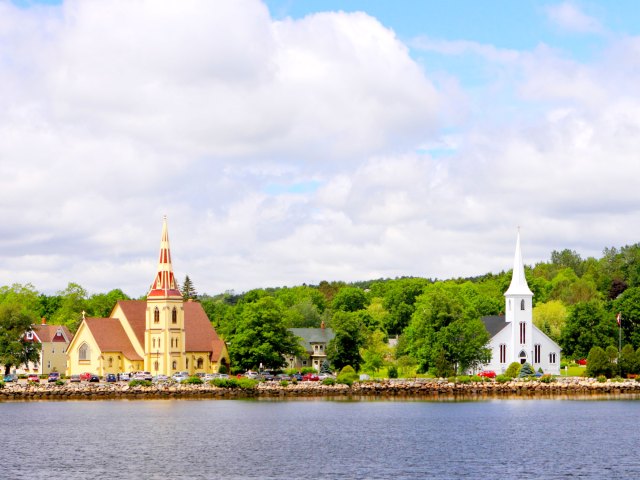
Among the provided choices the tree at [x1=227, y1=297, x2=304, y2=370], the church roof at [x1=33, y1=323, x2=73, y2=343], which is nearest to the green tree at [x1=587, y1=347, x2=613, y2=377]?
the tree at [x1=227, y1=297, x2=304, y2=370]

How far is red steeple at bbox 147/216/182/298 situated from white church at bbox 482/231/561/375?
36579 mm

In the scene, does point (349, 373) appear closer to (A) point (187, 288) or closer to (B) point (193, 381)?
(B) point (193, 381)

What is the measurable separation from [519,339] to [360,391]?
24.6 meters

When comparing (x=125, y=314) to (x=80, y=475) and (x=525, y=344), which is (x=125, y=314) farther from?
(x=80, y=475)

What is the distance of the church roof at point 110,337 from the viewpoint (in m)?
122

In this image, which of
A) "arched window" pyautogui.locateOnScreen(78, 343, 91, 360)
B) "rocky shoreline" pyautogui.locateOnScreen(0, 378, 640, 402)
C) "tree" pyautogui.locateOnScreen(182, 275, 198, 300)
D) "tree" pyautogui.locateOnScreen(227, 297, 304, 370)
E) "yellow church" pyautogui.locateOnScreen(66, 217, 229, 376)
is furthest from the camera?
"tree" pyautogui.locateOnScreen(182, 275, 198, 300)

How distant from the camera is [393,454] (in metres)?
57.3

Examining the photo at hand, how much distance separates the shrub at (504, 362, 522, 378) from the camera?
4454 inches

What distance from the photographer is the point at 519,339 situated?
120188 millimetres

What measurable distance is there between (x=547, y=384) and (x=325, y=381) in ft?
71.6

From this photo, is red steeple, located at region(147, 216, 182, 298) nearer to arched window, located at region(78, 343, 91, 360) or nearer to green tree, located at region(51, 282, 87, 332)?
arched window, located at region(78, 343, 91, 360)

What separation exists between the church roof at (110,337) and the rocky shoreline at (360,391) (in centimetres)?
1655

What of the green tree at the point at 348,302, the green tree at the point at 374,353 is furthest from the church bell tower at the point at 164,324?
the green tree at the point at 348,302

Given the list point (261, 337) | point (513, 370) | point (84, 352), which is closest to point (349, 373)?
point (261, 337)
